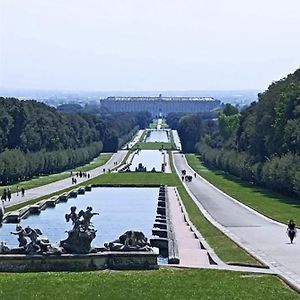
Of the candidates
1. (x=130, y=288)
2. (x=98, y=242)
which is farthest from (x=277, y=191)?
(x=130, y=288)

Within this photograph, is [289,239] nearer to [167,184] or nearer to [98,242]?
[98,242]

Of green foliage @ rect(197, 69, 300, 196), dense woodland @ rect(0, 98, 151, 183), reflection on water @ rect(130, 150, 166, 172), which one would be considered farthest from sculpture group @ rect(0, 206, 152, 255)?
reflection on water @ rect(130, 150, 166, 172)

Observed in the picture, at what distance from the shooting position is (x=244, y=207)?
168ft

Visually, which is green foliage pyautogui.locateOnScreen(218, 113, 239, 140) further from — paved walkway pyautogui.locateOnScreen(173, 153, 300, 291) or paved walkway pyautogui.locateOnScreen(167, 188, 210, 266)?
paved walkway pyautogui.locateOnScreen(167, 188, 210, 266)

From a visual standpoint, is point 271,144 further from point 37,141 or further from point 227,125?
point 227,125

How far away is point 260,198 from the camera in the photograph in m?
58.8

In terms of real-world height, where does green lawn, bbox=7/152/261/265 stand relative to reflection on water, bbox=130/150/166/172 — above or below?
above

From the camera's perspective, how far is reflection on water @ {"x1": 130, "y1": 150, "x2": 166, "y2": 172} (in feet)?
369

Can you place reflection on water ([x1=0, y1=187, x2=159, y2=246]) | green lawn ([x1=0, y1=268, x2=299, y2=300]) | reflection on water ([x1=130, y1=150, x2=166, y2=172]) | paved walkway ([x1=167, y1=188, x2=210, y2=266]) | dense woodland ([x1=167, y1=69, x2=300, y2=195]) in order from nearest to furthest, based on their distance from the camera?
1. green lawn ([x1=0, y1=268, x2=299, y2=300])
2. paved walkway ([x1=167, y1=188, x2=210, y2=266])
3. reflection on water ([x1=0, y1=187, x2=159, y2=246])
4. dense woodland ([x1=167, y1=69, x2=300, y2=195])
5. reflection on water ([x1=130, y1=150, x2=166, y2=172])

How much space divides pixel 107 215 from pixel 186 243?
16.3 metres

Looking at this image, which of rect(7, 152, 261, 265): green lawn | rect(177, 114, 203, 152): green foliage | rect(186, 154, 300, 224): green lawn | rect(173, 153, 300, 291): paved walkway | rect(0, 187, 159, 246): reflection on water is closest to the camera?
rect(173, 153, 300, 291): paved walkway

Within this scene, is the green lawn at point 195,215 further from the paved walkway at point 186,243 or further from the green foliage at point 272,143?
the green foliage at point 272,143

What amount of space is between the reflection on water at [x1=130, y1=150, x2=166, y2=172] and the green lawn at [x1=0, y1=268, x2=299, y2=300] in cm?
8346

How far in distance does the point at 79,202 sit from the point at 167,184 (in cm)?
1865
